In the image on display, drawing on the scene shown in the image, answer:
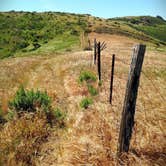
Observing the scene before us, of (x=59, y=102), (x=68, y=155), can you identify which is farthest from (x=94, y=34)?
Result: (x=68, y=155)

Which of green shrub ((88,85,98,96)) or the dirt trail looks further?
green shrub ((88,85,98,96))

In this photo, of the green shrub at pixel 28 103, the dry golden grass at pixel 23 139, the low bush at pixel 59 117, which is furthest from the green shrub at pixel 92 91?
the dry golden grass at pixel 23 139

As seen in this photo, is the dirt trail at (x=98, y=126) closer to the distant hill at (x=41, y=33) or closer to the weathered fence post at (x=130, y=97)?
the weathered fence post at (x=130, y=97)

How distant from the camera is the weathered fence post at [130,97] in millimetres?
6188

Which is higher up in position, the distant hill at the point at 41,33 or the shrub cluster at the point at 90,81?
the shrub cluster at the point at 90,81

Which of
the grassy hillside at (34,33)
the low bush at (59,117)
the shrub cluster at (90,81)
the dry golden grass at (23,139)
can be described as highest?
the dry golden grass at (23,139)

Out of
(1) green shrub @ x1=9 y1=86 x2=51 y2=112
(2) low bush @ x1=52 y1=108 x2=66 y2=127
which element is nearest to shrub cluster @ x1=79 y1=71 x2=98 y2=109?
(2) low bush @ x1=52 y1=108 x2=66 y2=127

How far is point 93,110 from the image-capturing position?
10.1 meters

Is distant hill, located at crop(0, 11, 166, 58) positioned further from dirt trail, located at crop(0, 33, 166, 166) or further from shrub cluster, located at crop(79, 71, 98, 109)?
dirt trail, located at crop(0, 33, 166, 166)

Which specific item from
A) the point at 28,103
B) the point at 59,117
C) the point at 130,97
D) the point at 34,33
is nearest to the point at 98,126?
the point at 59,117

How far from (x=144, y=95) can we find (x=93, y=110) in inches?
110

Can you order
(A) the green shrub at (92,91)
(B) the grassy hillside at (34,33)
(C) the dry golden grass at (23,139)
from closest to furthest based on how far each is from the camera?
(C) the dry golden grass at (23,139), (A) the green shrub at (92,91), (B) the grassy hillside at (34,33)

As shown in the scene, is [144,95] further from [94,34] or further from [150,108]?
[94,34]

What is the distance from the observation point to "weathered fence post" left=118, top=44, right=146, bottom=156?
20.3 feet
